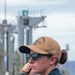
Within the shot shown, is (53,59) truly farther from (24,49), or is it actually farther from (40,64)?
(24,49)

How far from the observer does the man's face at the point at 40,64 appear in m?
4.77

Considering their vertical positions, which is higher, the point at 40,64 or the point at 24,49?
the point at 24,49

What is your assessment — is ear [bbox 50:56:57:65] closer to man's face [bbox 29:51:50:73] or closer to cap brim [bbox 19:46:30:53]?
man's face [bbox 29:51:50:73]

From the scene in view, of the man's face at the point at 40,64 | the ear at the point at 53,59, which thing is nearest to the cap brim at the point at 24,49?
the man's face at the point at 40,64

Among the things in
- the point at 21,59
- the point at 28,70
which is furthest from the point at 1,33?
the point at 28,70

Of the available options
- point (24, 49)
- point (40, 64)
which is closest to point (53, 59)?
point (40, 64)

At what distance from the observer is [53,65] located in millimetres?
4863

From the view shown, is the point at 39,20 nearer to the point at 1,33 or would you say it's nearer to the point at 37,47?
the point at 1,33

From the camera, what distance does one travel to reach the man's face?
477cm

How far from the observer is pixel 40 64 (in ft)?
15.7

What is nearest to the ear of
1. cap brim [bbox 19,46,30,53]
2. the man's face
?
the man's face

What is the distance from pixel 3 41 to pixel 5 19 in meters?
2.20

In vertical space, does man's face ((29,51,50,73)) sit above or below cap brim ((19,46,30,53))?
below

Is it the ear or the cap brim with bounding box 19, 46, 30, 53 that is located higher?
the cap brim with bounding box 19, 46, 30, 53
